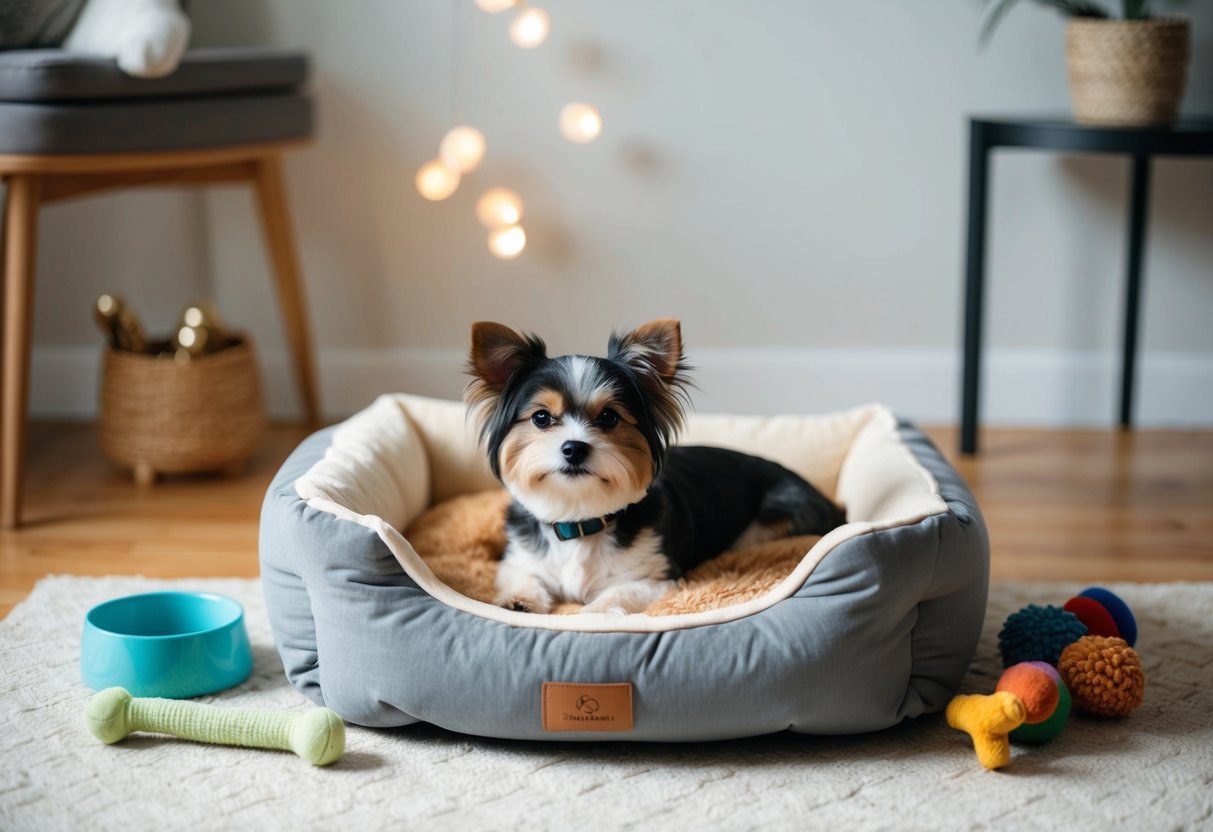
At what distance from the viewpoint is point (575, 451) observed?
2055mm

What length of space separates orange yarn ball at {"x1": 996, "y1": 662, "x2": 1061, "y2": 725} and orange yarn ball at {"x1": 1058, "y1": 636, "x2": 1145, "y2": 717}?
0.13m

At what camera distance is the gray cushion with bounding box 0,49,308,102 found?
9.20ft

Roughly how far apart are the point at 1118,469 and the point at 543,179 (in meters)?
1.76

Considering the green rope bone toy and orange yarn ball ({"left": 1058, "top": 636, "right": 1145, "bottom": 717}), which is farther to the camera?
orange yarn ball ({"left": 1058, "top": 636, "right": 1145, "bottom": 717})

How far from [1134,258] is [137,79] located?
2.61 meters

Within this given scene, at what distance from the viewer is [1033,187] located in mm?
3771

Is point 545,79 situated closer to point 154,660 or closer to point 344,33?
point 344,33

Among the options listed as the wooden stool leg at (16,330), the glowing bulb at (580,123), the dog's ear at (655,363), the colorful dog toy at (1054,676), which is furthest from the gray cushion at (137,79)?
the colorful dog toy at (1054,676)

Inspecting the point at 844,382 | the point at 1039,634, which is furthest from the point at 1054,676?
the point at 844,382

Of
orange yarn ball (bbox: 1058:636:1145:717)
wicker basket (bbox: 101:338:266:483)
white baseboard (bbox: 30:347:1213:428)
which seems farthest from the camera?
Result: white baseboard (bbox: 30:347:1213:428)

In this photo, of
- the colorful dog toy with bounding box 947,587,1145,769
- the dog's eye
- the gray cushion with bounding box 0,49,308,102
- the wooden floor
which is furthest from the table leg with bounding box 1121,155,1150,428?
the gray cushion with bounding box 0,49,308,102

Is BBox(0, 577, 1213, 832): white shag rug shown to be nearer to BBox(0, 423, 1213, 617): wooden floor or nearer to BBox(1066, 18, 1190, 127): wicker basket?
BBox(0, 423, 1213, 617): wooden floor

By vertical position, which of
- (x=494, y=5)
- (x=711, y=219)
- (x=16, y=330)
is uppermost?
(x=494, y=5)

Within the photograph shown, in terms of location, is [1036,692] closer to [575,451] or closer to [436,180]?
[575,451]
